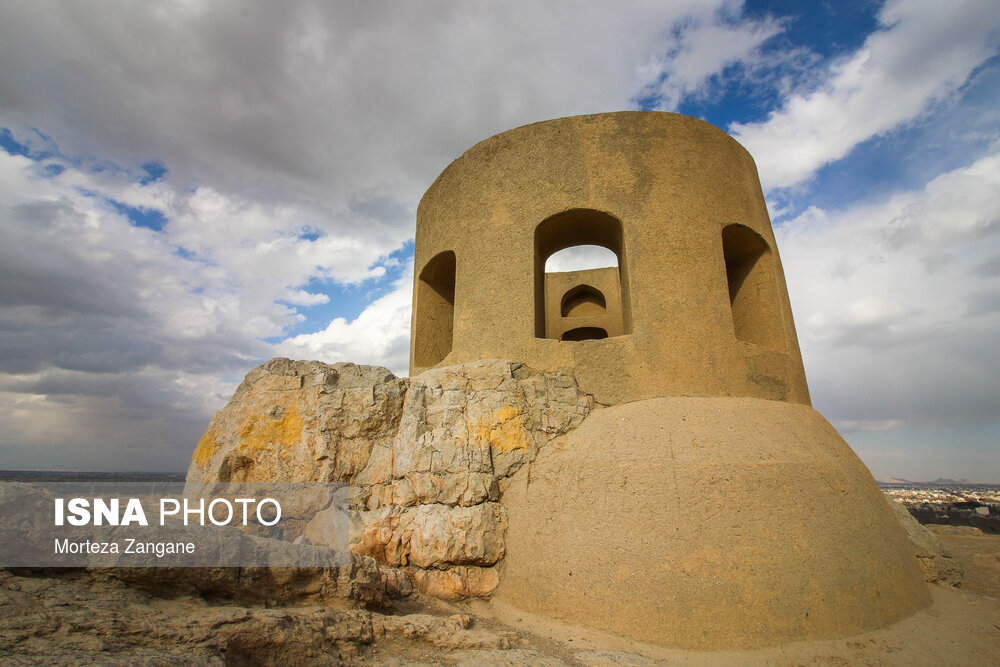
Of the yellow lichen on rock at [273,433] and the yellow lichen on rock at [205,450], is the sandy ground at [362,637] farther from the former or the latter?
the yellow lichen on rock at [205,450]

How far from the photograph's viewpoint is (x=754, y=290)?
21.1 feet

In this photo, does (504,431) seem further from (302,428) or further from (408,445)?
(302,428)

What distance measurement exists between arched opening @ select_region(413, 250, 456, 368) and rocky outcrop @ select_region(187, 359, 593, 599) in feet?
3.93

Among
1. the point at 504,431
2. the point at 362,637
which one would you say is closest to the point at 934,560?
the point at 504,431

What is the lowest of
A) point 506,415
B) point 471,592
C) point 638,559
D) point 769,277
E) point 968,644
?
point 968,644

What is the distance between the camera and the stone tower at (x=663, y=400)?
383 centimetres

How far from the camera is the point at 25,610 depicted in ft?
7.15

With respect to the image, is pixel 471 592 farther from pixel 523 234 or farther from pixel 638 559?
pixel 523 234

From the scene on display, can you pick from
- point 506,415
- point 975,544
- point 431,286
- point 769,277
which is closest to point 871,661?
point 506,415

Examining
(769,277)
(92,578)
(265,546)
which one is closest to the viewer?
(92,578)

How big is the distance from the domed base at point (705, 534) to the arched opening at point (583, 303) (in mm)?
10173

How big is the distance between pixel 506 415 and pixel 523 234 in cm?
212

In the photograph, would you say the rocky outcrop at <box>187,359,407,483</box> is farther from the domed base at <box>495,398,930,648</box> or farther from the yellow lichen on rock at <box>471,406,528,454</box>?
the domed base at <box>495,398,930,648</box>

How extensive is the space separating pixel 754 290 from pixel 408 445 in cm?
466
